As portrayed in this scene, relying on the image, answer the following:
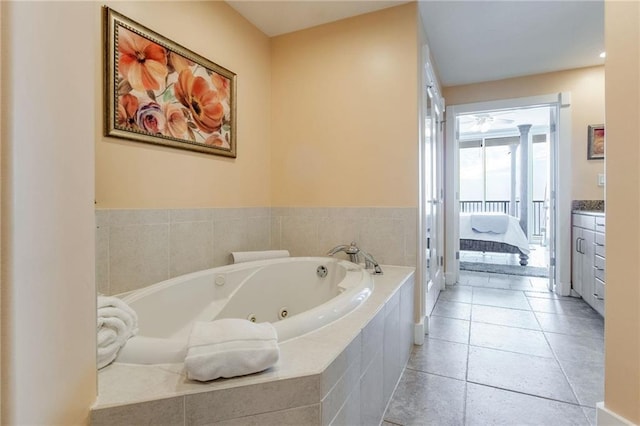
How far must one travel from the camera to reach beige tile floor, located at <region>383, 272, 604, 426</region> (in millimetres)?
1402

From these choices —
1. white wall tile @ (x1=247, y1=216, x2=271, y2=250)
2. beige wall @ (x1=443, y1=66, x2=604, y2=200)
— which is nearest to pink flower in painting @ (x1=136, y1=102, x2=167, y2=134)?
white wall tile @ (x1=247, y1=216, x2=271, y2=250)

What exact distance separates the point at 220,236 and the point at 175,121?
76 cm

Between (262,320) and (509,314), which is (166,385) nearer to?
(262,320)

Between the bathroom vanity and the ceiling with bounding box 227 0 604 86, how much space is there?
1.47 meters

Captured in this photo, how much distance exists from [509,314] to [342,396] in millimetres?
2247

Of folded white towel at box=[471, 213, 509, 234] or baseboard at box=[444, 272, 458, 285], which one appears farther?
folded white towel at box=[471, 213, 509, 234]

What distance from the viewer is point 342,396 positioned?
953mm

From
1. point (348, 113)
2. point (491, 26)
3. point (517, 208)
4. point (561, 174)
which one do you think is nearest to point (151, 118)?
point (348, 113)

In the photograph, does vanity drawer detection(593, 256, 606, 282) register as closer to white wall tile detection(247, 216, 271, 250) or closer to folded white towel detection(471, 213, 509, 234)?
folded white towel detection(471, 213, 509, 234)

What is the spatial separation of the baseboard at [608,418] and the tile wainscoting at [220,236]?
3.63 feet

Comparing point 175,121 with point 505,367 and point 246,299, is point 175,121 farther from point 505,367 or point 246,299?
point 505,367

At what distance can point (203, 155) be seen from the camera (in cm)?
199

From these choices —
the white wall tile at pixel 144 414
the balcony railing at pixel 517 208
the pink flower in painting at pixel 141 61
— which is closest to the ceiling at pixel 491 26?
the pink flower in painting at pixel 141 61

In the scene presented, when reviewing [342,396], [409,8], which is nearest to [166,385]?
[342,396]
